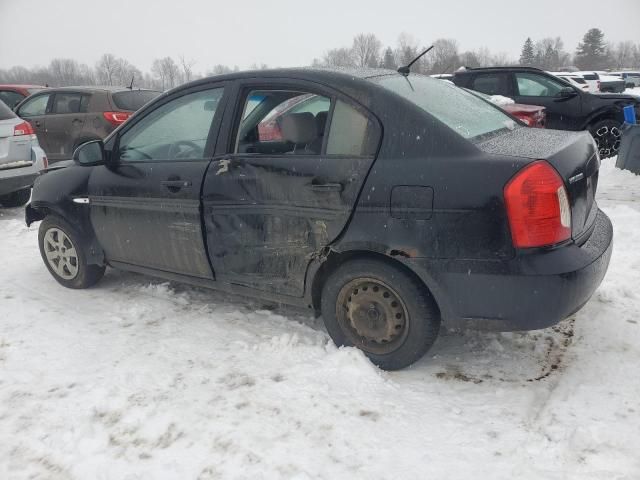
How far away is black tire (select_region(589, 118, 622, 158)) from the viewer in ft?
30.5

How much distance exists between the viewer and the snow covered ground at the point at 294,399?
2277 millimetres

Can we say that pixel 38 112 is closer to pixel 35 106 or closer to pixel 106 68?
pixel 35 106

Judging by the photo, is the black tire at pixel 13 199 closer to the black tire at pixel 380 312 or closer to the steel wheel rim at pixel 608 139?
the black tire at pixel 380 312

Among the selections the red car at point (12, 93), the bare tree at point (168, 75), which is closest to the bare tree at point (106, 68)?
the bare tree at point (168, 75)

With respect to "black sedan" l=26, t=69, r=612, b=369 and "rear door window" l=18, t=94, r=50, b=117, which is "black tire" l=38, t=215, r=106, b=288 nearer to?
"black sedan" l=26, t=69, r=612, b=369

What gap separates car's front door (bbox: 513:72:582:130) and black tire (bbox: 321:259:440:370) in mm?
7819

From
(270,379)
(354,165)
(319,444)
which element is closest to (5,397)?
(270,379)

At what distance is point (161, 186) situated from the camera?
3502mm

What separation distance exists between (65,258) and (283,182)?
7.85 ft

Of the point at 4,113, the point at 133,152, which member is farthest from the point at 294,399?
the point at 4,113

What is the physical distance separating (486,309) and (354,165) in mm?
990

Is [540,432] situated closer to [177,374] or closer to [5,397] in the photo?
[177,374]

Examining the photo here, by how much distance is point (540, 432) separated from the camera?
2410mm

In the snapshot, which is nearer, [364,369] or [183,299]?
[364,369]
